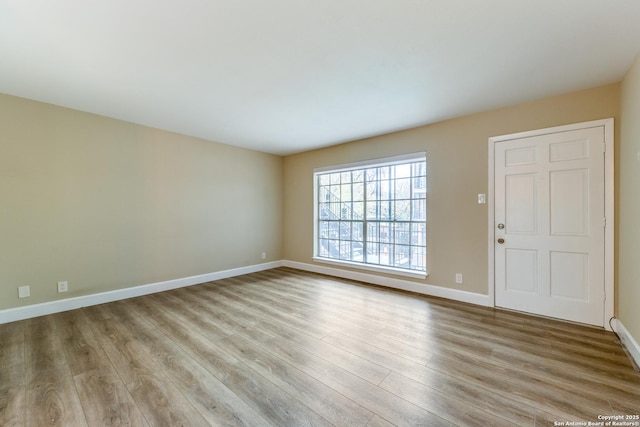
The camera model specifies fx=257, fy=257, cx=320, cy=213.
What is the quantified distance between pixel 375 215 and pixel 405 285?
1.28 metres

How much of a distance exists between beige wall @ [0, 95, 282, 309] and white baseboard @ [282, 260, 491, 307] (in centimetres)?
154

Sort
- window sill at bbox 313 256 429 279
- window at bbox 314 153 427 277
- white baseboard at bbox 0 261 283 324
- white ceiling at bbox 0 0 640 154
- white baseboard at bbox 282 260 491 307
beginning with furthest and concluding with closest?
window at bbox 314 153 427 277, window sill at bbox 313 256 429 279, white baseboard at bbox 282 260 491 307, white baseboard at bbox 0 261 283 324, white ceiling at bbox 0 0 640 154

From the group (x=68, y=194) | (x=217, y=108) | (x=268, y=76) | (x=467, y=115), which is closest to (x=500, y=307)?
(x=467, y=115)

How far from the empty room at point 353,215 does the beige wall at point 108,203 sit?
0.02 metres

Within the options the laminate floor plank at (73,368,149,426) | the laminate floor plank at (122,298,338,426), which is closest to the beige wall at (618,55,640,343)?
the laminate floor plank at (122,298,338,426)

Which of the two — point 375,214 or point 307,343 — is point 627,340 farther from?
point 375,214

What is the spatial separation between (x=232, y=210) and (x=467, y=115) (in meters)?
4.15

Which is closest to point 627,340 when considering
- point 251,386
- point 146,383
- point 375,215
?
point 375,215

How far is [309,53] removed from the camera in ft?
6.93

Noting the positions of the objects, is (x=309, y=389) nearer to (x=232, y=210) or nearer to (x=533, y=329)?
(x=533, y=329)

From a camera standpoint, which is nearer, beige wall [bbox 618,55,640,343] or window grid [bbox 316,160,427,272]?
beige wall [bbox 618,55,640,343]

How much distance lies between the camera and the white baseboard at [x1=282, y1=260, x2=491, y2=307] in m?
3.39

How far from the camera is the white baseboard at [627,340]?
2.03 m

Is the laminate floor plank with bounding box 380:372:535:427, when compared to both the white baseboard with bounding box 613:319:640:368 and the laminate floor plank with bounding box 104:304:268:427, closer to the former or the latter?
the laminate floor plank with bounding box 104:304:268:427
